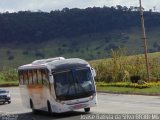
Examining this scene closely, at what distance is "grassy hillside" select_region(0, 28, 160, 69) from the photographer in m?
175

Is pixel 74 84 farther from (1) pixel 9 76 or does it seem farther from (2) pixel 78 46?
(2) pixel 78 46

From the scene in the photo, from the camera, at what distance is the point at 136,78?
49.8 meters

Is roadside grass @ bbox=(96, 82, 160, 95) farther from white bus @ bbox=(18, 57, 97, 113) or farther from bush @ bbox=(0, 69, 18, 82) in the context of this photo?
bush @ bbox=(0, 69, 18, 82)

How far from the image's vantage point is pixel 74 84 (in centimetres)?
2692

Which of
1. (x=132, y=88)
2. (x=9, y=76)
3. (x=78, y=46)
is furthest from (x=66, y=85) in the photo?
(x=78, y=46)

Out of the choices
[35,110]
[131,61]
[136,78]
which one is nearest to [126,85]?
[136,78]

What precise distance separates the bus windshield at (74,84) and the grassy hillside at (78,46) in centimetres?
13984

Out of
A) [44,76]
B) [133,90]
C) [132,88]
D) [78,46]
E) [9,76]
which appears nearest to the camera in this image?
[44,76]

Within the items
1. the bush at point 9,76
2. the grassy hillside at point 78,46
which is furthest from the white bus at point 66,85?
the grassy hillside at point 78,46

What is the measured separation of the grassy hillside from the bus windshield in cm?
13984

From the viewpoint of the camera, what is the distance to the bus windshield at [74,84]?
26750 millimetres

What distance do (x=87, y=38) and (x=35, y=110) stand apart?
540 feet

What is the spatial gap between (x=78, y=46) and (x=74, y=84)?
161564 mm

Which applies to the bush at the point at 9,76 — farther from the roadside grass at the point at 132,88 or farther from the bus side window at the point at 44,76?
the bus side window at the point at 44,76
